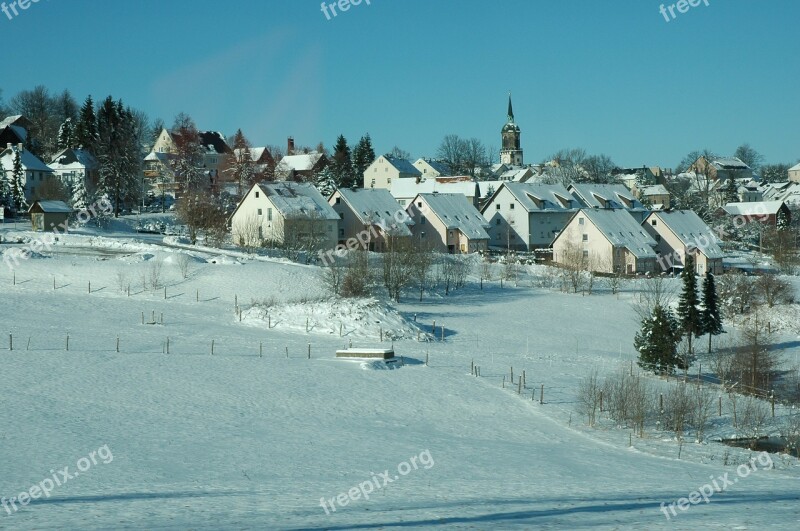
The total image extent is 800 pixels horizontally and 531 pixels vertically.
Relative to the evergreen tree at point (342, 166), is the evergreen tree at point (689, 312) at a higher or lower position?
lower

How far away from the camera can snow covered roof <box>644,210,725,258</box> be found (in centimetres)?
7044

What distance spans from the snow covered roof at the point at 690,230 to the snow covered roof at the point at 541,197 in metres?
10.1

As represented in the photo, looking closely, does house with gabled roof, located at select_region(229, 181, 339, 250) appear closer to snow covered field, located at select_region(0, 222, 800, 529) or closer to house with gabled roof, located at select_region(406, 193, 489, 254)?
house with gabled roof, located at select_region(406, 193, 489, 254)

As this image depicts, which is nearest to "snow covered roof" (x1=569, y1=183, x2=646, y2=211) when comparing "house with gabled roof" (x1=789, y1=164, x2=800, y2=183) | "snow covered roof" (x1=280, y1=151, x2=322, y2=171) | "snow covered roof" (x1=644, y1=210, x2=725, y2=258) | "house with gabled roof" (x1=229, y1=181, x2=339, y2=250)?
"snow covered roof" (x1=644, y1=210, x2=725, y2=258)

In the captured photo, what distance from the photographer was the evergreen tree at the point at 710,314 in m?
41.8

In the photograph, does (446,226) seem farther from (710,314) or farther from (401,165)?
(401,165)

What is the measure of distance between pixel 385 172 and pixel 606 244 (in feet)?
166

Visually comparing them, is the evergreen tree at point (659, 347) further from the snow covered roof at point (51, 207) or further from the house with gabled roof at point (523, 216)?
the snow covered roof at point (51, 207)

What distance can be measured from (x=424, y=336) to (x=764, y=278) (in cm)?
2569

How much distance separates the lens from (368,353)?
3469 cm

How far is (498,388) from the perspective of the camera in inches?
1241

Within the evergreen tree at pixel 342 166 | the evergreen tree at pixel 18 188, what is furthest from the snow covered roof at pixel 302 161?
the evergreen tree at pixel 18 188

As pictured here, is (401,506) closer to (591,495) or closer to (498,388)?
(591,495)

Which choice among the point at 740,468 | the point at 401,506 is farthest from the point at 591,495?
the point at 740,468
